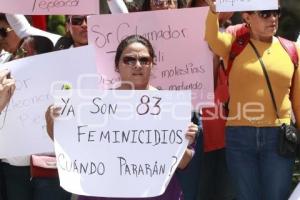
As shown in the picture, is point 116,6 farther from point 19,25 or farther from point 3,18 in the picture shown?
point 3,18

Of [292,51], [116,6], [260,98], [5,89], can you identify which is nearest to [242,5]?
[292,51]

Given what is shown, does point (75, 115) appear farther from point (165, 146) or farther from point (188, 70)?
point (188, 70)

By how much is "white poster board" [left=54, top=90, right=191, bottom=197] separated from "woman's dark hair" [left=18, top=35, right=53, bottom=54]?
→ 3.80ft

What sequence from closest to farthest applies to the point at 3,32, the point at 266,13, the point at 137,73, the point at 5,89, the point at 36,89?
1. the point at 5,89
2. the point at 137,73
3. the point at 36,89
4. the point at 266,13
5. the point at 3,32

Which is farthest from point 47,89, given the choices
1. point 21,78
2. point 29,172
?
point 29,172

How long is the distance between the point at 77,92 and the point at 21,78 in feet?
2.33

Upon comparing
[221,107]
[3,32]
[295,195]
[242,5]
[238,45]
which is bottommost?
[295,195]

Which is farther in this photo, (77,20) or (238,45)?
(77,20)

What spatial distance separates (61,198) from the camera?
4707mm

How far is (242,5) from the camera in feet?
14.5

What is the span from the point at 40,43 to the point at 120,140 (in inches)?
53.7

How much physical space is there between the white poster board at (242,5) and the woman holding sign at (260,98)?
0.40 feet

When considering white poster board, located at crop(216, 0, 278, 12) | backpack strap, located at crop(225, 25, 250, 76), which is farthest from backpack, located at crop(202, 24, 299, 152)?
white poster board, located at crop(216, 0, 278, 12)

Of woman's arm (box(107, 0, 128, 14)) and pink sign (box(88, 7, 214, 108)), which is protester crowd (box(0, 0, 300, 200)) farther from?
woman's arm (box(107, 0, 128, 14))
